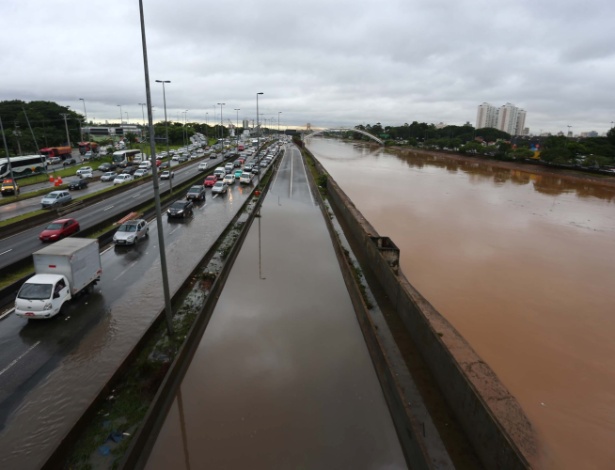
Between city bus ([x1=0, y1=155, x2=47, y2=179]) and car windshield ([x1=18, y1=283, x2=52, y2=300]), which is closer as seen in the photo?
car windshield ([x1=18, y1=283, x2=52, y2=300])

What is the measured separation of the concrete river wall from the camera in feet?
22.5

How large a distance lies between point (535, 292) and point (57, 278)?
19829mm

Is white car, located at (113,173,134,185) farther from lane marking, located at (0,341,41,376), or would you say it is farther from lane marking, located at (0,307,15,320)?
lane marking, located at (0,341,41,376)

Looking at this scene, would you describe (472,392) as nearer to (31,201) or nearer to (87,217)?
(87,217)

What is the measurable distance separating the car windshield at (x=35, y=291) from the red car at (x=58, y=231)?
859cm

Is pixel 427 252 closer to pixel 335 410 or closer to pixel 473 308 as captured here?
pixel 473 308

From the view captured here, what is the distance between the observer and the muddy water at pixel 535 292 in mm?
9836

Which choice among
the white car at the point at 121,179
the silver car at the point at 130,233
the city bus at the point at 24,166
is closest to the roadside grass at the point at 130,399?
the silver car at the point at 130,233

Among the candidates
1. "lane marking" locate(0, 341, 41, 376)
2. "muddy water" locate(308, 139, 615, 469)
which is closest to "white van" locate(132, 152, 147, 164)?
"muddy water" locate(308, 139, 615, 469)

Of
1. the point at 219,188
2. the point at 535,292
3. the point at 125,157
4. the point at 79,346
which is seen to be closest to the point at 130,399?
the point at 79,346

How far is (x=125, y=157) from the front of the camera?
56.9 meters

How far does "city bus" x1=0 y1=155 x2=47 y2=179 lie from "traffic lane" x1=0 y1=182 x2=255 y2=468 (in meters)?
29.1

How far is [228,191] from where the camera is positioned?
1483 inches

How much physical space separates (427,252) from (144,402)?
17.7 meters
